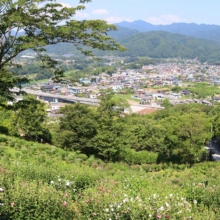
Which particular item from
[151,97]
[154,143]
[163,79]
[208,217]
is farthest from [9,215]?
[163,79]

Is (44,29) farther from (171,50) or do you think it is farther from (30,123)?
(171,50)

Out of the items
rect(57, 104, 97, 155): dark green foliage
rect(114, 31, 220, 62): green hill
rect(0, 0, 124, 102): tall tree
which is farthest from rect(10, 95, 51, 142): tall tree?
rect(114, 31, 220, 62): green hill

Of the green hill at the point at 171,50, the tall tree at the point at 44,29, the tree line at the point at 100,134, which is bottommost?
the tree line at the point at 100,134

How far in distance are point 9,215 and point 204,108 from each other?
4154 centimetres

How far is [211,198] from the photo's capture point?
17.3 feet

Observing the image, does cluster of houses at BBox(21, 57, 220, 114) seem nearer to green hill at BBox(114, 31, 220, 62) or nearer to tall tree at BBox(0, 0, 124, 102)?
tall tree at BBox(0, 0, 124, 102)

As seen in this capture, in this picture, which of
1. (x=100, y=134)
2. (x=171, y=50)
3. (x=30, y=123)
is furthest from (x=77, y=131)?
(x=171, y=50)

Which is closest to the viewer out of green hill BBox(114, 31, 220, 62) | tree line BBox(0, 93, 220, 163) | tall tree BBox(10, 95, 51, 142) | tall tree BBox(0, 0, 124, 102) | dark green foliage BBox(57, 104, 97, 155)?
tall tree BBox(0, 0, 124, 102)

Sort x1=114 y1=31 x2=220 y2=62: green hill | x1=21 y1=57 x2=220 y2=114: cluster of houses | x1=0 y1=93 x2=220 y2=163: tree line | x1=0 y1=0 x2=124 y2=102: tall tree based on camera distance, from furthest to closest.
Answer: x1=114 y1=31 x2=220 y2=62: green hill → x1=21 y1=57 x2=220 y2=114: cluster of houses → x1=0 y1=93 x2=220 y2=163: tree line → x1=0 y1=0 x2=124 y2=102: tall tree

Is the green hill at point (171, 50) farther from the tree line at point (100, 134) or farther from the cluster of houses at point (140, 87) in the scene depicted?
the tree line at point (100, 134)

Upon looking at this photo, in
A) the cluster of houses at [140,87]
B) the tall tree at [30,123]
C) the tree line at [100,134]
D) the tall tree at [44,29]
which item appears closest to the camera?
the tall tree at [44,29]

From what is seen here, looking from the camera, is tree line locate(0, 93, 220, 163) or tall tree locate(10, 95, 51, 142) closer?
tree line locate(0, 93, 220, 163)

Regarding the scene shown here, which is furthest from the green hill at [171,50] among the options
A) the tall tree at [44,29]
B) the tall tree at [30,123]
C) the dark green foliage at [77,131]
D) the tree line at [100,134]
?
the tall tree at [44,29]

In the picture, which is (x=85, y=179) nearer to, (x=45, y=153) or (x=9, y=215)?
(x=9, y=215)
